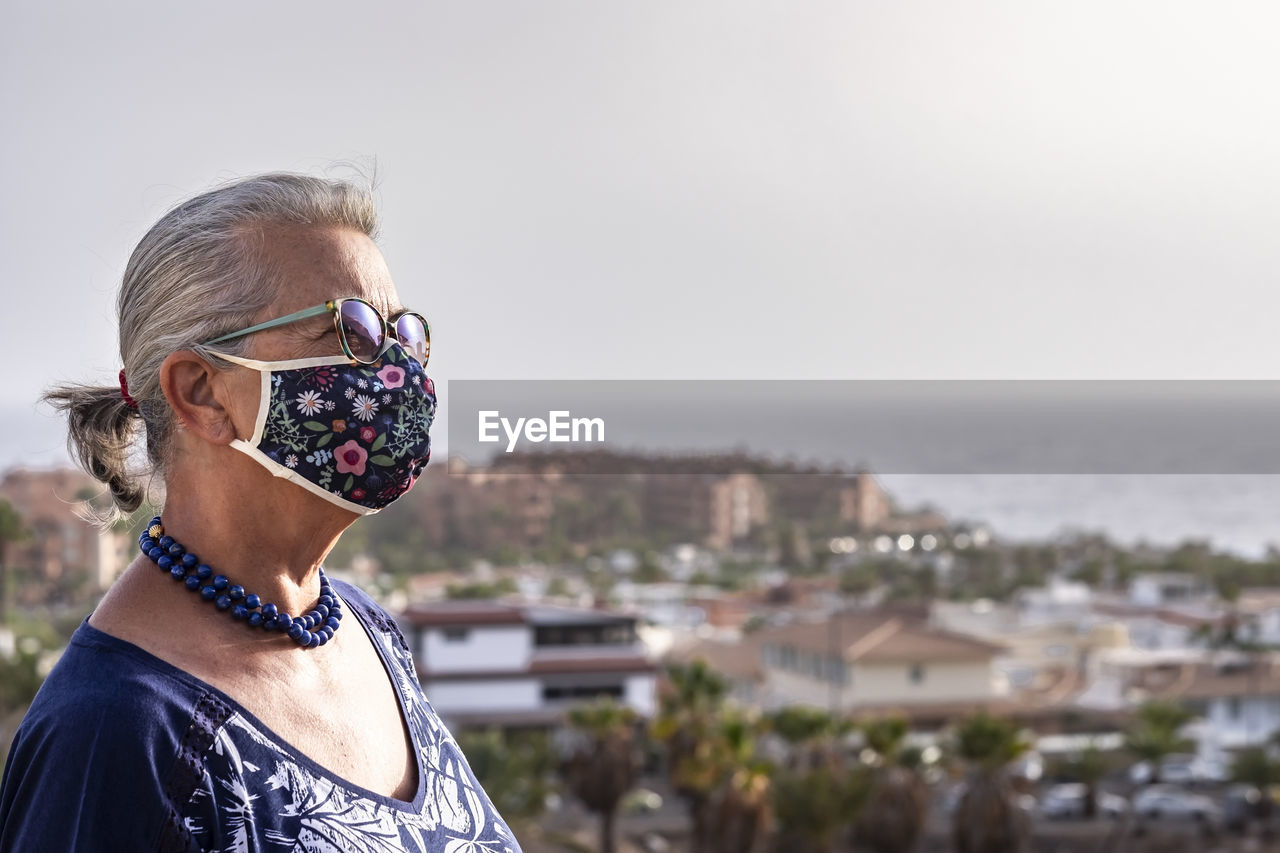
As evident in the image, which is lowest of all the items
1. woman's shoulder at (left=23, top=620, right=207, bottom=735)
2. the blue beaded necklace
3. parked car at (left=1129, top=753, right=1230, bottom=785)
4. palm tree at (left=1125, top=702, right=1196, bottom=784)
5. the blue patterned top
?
parked car at (left=1129, top=753, right=1230, bottom=785)

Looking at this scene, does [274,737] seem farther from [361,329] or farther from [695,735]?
[695,735]

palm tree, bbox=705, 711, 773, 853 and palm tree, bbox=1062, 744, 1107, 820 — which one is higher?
palm tree, bbox=705, 711, 773, 853

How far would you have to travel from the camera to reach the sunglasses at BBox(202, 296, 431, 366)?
0.96m

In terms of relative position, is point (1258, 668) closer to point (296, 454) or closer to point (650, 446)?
point (650, 446)

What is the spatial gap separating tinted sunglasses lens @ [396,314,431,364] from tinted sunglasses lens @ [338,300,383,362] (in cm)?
3

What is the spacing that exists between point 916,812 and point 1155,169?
32555 millimetres

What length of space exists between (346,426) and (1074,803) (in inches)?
972

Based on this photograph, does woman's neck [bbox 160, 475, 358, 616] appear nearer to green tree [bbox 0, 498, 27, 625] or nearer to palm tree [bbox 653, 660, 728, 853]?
palm tree [bbox 653, 660, 728, 853]

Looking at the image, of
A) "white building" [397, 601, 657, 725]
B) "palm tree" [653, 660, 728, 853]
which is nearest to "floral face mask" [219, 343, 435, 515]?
"palm tree" [653, 660, 728, 853]

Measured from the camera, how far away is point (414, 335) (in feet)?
3.48

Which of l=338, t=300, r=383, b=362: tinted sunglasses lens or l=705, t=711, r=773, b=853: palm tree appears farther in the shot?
l=705, t=711, r=773, b=853: palm tree

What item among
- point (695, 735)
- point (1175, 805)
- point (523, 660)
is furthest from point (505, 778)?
point (1175, 805)

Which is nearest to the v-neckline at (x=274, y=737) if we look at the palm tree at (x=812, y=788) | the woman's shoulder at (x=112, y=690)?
the woman's shoulder at (x=112, y=690)

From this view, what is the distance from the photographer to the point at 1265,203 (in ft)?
144
